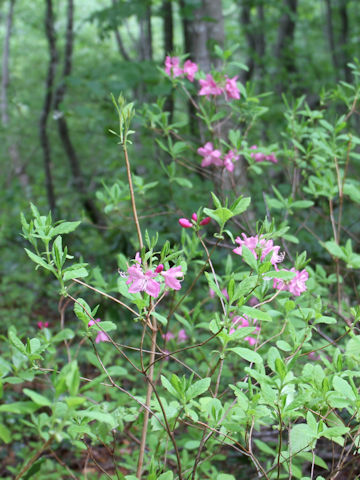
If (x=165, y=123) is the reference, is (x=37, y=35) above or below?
above

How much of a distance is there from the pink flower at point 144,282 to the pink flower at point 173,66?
146cm

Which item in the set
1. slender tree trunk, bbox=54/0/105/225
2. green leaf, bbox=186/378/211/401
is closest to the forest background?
slender tree trunk, bbox=54/0/105/225

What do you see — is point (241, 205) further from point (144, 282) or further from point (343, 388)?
point (343, 388)

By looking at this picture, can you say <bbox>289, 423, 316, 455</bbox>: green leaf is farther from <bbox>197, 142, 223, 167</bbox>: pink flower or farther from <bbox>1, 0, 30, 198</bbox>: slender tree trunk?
<bbox>1, 0, 30, 198</bbox>: slender tree trunk

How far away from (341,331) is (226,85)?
129cm

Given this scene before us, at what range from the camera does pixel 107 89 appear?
14.3ft

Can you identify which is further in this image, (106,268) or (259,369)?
(106,268)

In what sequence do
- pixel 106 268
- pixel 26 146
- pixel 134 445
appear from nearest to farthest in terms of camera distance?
1. pixel 134 445
2. pixel 106 268
3. pixel 26 146

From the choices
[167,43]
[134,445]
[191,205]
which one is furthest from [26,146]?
[134,445]

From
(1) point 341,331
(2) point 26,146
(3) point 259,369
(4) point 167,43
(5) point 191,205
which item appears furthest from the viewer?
(2) point 26,146

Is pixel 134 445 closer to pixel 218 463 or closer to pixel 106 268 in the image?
pixel 218 463

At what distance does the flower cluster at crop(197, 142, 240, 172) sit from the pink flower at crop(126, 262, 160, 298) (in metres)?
1.25

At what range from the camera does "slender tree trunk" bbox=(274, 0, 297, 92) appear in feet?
24.3

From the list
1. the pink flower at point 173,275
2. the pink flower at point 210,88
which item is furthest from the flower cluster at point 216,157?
the pink flower at point 173,275
